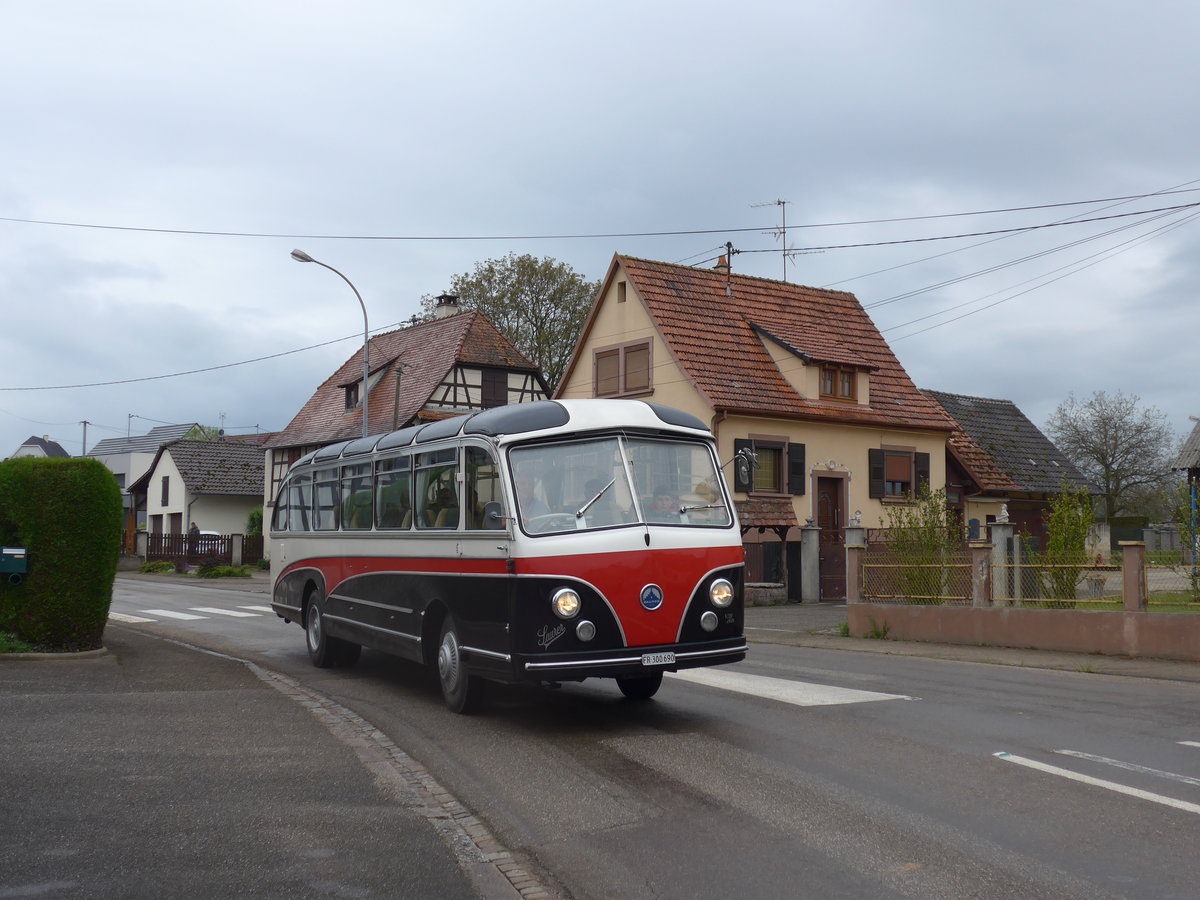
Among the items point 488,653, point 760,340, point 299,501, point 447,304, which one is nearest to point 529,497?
point 488,653

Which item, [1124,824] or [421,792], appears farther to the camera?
[421,792]

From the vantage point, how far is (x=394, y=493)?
1253 centimetres

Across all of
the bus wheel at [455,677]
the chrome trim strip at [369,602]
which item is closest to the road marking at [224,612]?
the chrome trim strip at [369,602]

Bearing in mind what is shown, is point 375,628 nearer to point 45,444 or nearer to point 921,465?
point 921,465

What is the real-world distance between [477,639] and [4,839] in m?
4.56

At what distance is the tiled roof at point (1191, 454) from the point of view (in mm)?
41719

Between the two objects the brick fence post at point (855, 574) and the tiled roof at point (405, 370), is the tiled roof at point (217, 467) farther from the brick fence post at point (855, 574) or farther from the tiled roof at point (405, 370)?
the brick fence post at point (855, 574)

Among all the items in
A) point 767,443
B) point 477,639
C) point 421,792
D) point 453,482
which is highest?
point 767,443

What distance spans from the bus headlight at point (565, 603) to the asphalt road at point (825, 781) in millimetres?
989

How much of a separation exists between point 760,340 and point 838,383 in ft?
8.93

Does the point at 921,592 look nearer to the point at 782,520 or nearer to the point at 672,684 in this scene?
the point at 672,684

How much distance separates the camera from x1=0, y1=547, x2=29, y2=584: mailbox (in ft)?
43.0

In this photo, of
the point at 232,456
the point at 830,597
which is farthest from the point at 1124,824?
the point at 232,456

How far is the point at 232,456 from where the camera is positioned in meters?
65.8
